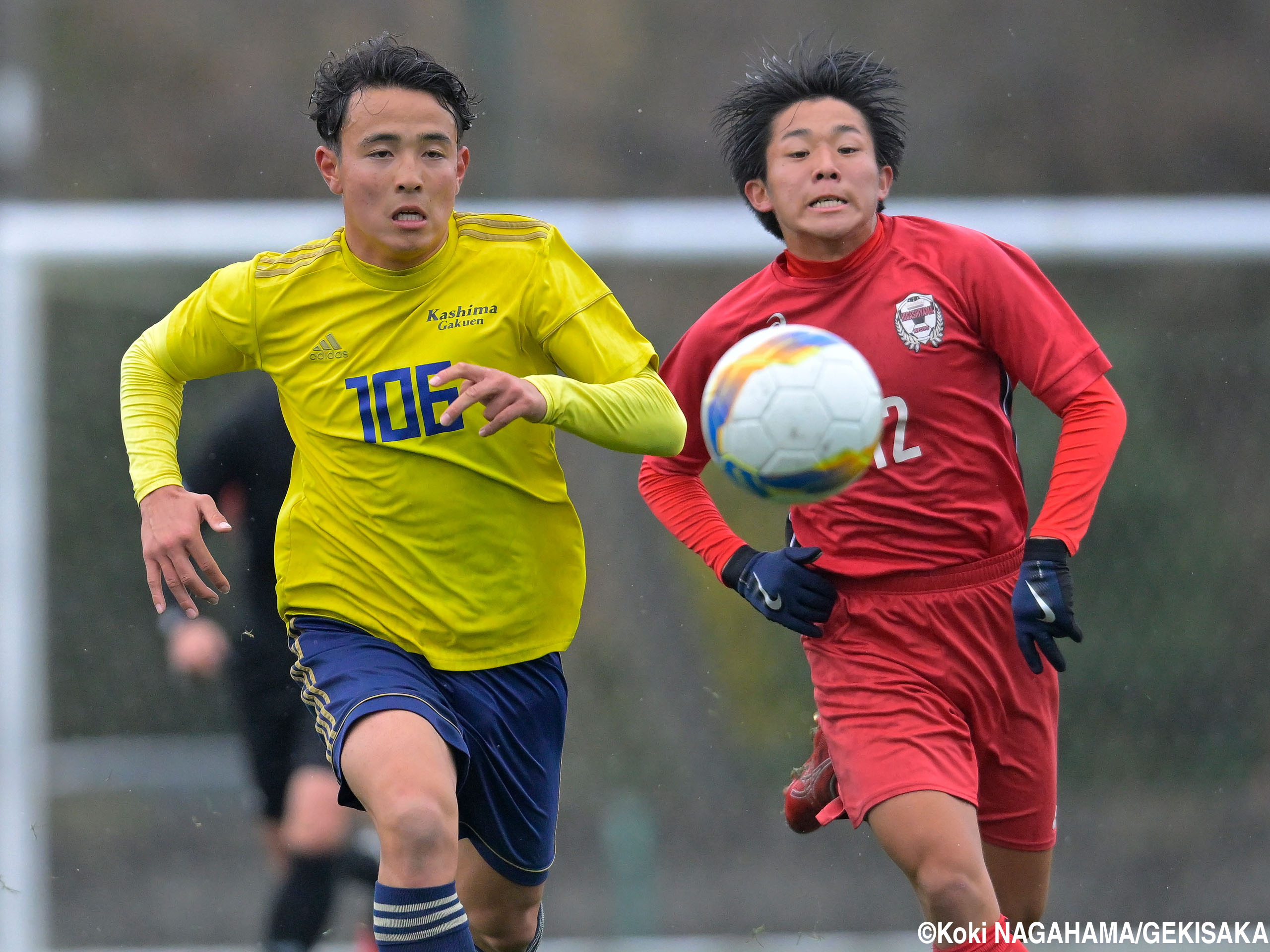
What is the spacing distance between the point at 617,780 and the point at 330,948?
1008mm

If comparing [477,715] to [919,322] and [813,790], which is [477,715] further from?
[919,322]

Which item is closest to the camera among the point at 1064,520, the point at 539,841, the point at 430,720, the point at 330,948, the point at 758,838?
the point at 430,720

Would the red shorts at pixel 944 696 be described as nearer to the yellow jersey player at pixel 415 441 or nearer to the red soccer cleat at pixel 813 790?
the red soccer cleat at pixel 813 790

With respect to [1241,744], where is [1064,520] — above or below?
above

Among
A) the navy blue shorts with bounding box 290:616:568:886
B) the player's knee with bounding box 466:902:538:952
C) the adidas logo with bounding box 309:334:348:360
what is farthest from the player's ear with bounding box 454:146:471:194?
the player's knee with bounding box 466:902:538:952

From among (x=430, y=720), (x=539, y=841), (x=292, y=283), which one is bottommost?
(x=539, y=841)

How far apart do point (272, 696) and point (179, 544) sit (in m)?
1.43

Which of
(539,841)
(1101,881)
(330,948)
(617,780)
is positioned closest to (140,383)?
(539,841)

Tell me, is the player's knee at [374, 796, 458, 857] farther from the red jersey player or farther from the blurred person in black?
the blurred person in black

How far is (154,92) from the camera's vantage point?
4625mm

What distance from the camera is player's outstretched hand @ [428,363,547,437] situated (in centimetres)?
202

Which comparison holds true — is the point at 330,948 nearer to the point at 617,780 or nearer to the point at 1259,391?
the point at 617,780

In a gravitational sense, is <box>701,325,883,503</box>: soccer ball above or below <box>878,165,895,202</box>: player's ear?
below

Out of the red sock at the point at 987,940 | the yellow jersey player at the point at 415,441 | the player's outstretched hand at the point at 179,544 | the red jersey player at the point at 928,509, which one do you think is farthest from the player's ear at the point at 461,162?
the red sock at the point at 987,940
